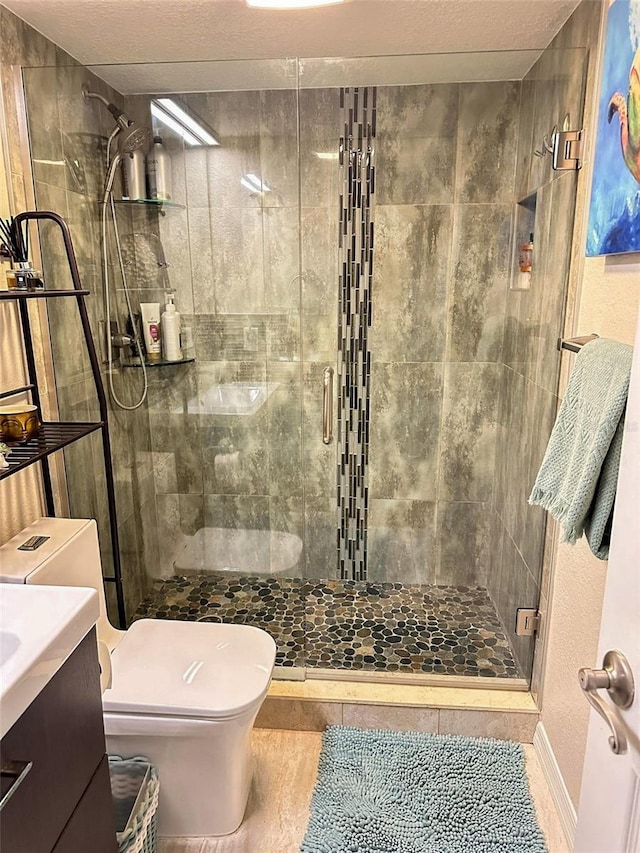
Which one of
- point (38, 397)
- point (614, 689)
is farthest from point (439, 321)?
point (614, 689)

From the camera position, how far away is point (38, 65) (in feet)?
6.31

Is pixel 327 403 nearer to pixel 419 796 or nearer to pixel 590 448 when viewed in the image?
pixel 419 796

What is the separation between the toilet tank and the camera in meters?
1.53

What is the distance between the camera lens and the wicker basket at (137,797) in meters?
1.48

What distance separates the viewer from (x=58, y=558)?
5.34 ft

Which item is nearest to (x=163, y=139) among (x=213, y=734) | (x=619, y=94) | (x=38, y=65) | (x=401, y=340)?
(x=38, y=65)

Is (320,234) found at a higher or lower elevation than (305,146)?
lower

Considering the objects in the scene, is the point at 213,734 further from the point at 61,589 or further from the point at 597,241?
the point at 597,241

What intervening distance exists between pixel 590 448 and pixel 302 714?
4.91 feet

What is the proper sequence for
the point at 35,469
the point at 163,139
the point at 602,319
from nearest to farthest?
the point at 602,319 → the point at 35,469 → the point at 163,139

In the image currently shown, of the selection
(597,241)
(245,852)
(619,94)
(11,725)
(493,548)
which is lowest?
(245,852)

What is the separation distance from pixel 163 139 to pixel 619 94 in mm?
1768

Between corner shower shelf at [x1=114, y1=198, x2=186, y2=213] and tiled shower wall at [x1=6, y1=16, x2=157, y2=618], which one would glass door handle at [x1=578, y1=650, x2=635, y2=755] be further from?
corner shower shelf at [x1=114, y1=198, x2=186, y2=213]

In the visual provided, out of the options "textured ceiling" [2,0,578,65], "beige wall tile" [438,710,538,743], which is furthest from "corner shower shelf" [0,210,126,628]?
"beige wall tile" [438,710,538,743]
